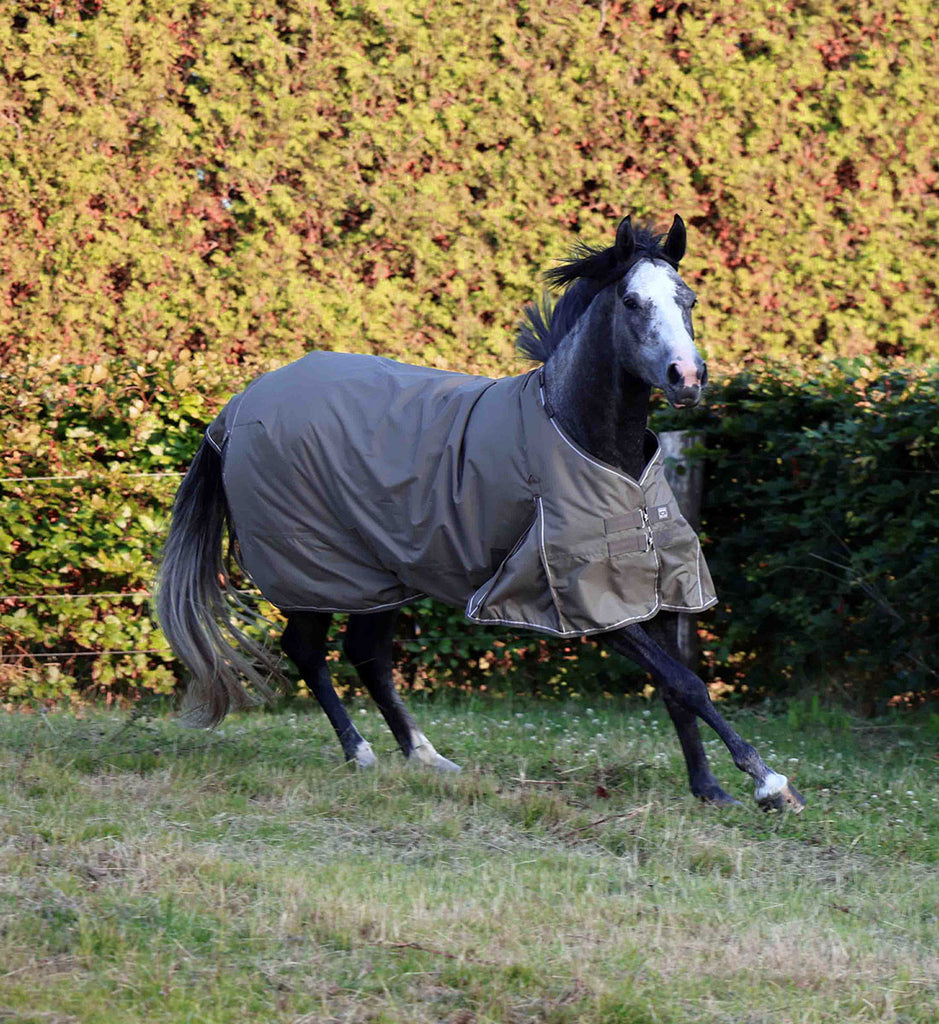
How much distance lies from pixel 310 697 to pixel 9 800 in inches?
111

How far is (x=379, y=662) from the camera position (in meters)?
5.44

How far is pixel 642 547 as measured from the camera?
436cm

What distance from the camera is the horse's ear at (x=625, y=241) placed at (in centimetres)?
434

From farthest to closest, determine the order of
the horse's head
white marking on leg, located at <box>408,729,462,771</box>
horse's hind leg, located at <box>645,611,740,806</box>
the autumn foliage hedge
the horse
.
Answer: the autumn foliage hedge, white marking on leg, located at <box>408,729,462,771</box>, horse's hind leg, located at <box>645,611,740,806</box>, the horse, the horse's head

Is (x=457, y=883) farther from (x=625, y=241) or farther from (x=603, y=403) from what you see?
(x=625, y=241)

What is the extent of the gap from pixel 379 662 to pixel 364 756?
0.44 meters

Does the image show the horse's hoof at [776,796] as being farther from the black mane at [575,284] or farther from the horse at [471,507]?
the black mane at [575,284]

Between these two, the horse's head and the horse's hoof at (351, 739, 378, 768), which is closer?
the horse's head

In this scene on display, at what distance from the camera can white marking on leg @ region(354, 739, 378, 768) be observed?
5.11 metres

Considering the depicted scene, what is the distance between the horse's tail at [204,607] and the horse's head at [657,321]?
193cm

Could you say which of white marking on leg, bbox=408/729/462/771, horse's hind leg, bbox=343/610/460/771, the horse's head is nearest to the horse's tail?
horse's hind leg, bbox=343/610/460/771

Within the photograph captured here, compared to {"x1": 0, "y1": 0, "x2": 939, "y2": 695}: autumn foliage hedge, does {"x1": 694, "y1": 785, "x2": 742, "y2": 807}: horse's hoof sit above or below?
below

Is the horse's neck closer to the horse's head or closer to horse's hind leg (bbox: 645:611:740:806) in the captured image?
the horse's head

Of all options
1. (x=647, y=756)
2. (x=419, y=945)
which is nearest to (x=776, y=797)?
(x=647, y=756)
